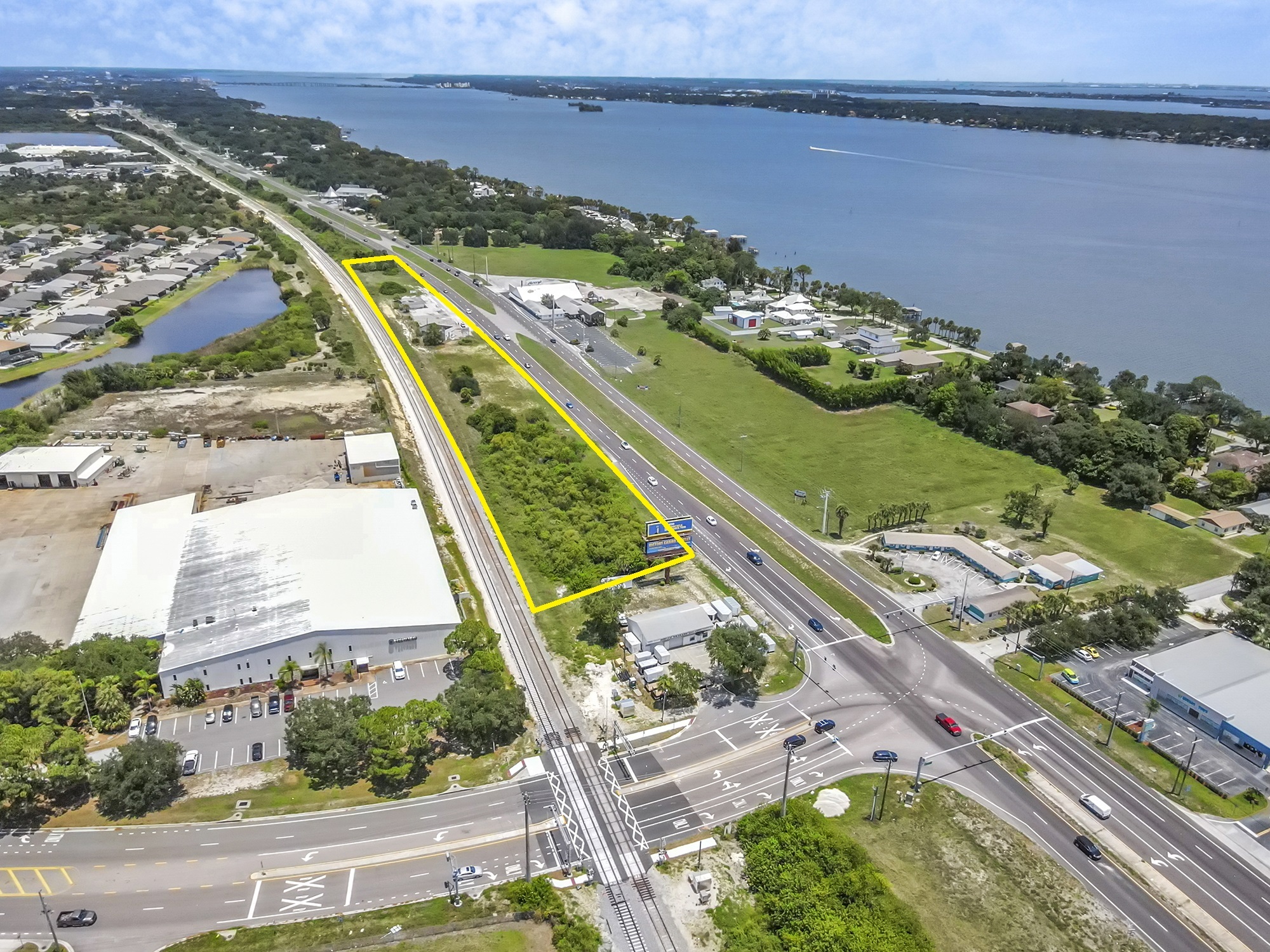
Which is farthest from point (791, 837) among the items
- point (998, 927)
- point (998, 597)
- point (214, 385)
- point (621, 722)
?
point (214, 385)

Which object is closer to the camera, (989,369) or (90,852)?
(90,852)

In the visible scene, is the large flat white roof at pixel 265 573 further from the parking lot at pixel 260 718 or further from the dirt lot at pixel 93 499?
the dirt lot at pixel 93 499

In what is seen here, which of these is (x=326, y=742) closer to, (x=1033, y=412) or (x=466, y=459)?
(x=466, y=459)

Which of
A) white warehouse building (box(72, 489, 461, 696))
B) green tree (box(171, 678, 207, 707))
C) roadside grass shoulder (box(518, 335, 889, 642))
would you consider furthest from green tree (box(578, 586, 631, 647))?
green tree (box(171, 678, 207, 707))

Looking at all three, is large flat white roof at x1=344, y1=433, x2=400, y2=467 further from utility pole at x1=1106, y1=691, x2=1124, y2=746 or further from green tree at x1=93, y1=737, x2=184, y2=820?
utility pole at x1=1106, y1=691, x2=1124, y2=746

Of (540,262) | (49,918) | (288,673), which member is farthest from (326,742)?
(540,262)

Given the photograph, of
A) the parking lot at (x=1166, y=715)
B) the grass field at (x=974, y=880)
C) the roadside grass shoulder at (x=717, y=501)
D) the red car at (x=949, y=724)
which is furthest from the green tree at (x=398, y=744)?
the parking lot at (x=1166, y=715)

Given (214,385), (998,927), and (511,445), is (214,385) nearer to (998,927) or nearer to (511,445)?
(511,445)
